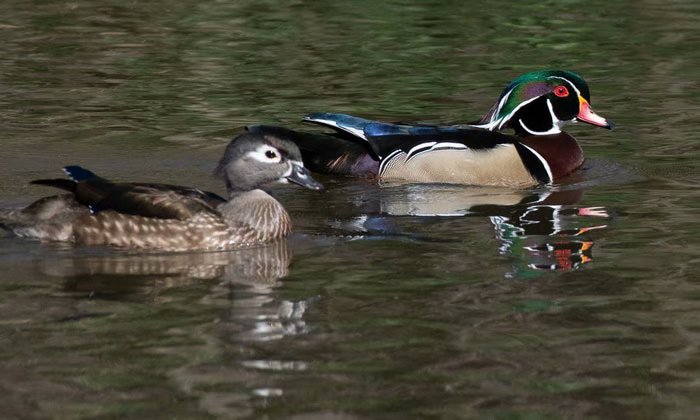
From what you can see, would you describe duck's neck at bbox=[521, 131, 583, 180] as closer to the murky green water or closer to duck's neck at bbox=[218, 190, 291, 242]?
the murky green water

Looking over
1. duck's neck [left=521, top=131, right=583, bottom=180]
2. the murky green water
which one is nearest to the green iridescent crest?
duck's neck [left=521, top=131, right=583, bottom=180]

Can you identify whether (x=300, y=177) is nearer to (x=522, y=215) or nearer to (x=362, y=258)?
(x=362, y=258)

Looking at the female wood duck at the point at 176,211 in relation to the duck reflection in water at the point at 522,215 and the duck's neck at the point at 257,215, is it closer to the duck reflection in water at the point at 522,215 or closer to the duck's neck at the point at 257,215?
the duck's neck at the point at 257,215

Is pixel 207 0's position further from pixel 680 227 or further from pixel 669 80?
pixel 680 227

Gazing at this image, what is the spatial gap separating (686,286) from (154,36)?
11220mm

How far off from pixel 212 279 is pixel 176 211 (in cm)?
103

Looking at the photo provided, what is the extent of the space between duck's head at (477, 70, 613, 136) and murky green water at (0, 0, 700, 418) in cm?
44

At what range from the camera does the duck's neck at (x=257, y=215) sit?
10.2 metres

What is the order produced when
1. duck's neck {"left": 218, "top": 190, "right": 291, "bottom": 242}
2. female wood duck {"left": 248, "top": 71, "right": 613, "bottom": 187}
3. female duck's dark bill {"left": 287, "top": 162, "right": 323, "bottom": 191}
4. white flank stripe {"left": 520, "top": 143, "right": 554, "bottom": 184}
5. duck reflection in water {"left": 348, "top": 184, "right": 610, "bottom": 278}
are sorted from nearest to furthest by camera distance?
1. duck reflection in water {"left": 348, "top": 184, "right": 610, "bottom": 278}
2. duck's neck {"left": 218, "top": 190, "right": 291, "bottom": 242}
3. female duck's dark bill {"left": 287, "top": 162, "right": 323, "bottom": 191}
4. female wood duck {"left": 248, "top": 71, "right": 613, "bottom": 187}
5. white flank stripe {"left": 520, "top": 143, "right": 554, "bottom": 184}

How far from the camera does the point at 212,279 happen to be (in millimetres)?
9141

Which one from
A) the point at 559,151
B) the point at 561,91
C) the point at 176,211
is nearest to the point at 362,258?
the point at 176,211

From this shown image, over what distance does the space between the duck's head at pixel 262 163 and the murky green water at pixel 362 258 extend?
436mm

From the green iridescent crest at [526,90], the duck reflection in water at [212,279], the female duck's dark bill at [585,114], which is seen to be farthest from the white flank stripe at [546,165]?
the duck reflection in water at [212,279]

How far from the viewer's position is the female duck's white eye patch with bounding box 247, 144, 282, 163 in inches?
405
